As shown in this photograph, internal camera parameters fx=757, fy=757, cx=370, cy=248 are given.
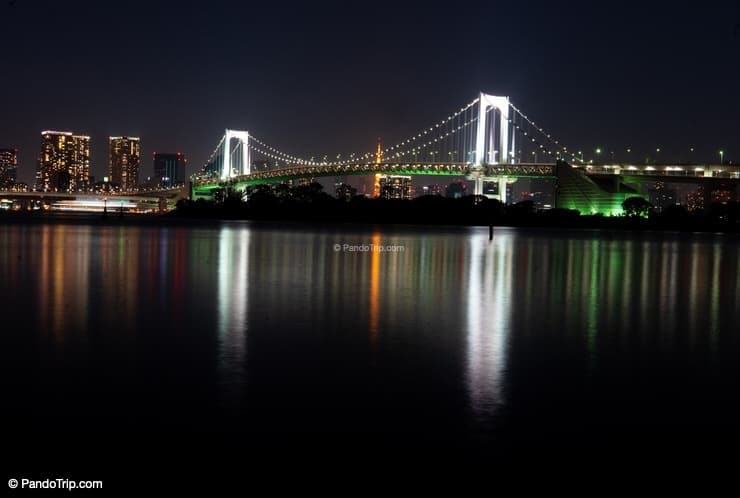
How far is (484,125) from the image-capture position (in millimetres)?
57156

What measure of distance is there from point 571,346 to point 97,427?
4.29 meters

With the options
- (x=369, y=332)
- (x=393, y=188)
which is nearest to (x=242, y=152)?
(x=393, y=188)

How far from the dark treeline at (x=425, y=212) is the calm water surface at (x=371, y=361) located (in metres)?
46.3

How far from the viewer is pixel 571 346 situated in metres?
6.77

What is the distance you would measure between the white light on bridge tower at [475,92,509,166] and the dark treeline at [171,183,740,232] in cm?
480

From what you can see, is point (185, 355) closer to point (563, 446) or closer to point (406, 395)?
point (406, 395)

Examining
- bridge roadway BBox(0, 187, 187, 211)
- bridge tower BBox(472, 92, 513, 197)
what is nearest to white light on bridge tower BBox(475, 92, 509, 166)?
bridge tower BBox(472, 92, 513, 197)

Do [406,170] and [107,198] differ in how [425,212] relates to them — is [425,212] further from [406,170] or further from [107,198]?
[107,198]

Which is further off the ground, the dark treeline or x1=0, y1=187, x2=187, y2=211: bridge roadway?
x1=0, y1=187, x2=187, y2=211: bridge roadway

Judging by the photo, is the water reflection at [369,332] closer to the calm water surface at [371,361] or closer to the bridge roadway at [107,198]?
the calm water surface at [371,361]

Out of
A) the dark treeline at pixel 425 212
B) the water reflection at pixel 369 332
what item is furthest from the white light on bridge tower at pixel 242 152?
the water reflection at pixel 369 332

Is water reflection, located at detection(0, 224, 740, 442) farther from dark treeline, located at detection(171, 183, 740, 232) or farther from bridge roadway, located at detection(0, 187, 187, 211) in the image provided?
bridge roadway, located at detection(0, 187, 187, 211)

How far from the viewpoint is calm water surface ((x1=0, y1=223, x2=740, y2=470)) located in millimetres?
4051

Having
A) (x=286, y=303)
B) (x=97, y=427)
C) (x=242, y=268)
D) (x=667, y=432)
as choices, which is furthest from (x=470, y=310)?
(x=242, y=268)
